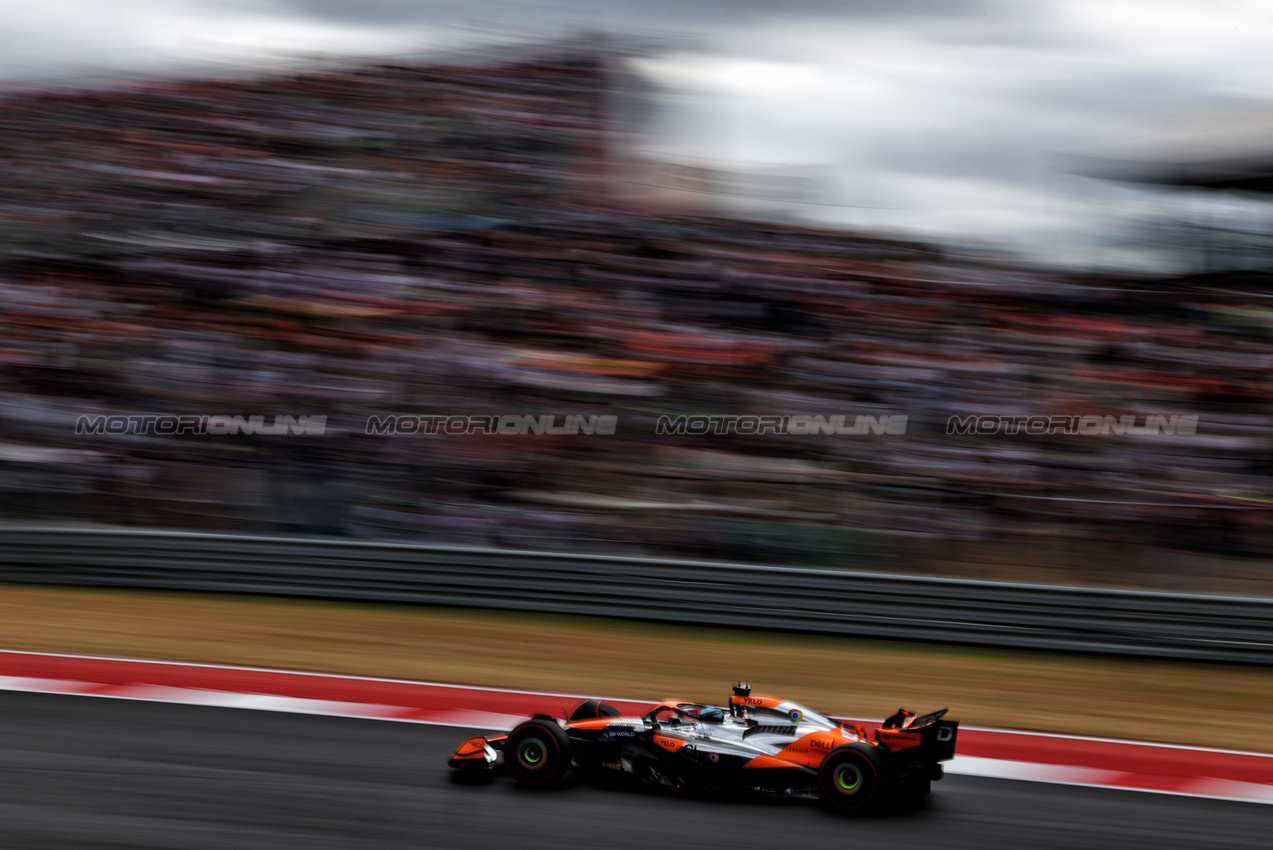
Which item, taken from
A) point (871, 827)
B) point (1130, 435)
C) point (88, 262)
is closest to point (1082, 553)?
point (1130, 435)

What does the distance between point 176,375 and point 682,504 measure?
15.9 feet

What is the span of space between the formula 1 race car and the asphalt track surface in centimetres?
10

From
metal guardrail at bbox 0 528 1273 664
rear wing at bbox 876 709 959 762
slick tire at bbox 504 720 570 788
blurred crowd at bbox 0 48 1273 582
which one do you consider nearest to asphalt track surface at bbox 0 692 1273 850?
slick tire at bbox 504 720 570 788

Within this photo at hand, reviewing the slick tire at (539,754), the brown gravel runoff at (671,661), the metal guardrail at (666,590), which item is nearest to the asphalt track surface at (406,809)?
the slick tire at (539,754)

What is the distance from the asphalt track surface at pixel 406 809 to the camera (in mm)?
4270

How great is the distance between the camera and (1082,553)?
27.6 feet

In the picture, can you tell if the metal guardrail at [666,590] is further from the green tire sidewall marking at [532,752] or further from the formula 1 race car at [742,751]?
the green tire sidewall marking at [532,752]

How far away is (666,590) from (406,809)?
3994 millimetres

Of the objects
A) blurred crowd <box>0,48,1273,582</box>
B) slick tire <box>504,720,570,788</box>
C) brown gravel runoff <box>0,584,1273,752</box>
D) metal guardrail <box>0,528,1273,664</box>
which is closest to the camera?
slick tire <box>504,720,570,788</box>

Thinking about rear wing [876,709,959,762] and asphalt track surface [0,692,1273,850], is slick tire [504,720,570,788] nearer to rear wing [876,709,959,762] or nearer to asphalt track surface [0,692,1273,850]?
asphalt track surface [0,692,1273,850]

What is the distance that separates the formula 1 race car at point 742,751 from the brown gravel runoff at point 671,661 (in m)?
2.22

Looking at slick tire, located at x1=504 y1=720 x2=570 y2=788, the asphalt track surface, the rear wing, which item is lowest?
the asphalt track surface

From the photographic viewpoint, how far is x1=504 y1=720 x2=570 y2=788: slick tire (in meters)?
4.65

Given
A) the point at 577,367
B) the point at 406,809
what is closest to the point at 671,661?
the point at 406,809
